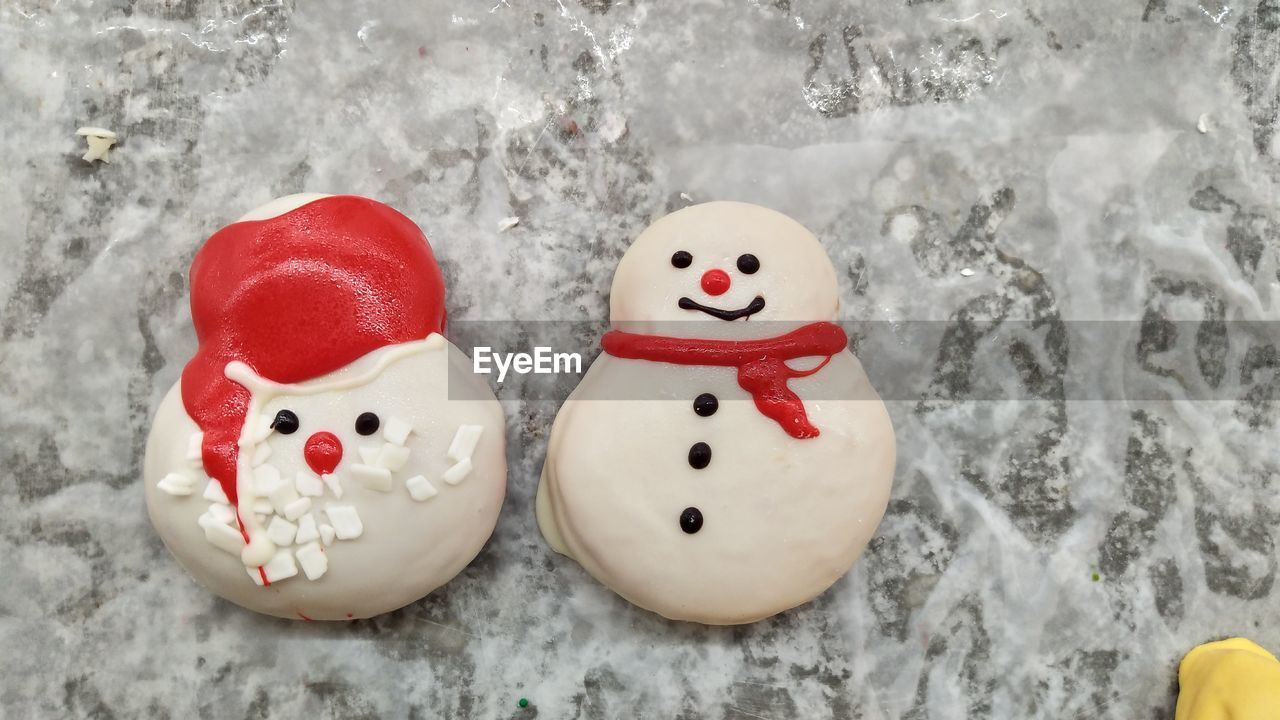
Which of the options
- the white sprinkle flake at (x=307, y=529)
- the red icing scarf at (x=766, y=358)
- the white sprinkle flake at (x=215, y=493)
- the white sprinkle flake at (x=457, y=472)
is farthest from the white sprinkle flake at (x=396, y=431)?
the red icing scarf at (x=766, y=358)

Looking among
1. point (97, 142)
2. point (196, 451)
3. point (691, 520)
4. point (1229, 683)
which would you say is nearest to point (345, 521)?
point (196, 451)

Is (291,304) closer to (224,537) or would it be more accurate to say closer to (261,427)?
(261,427)

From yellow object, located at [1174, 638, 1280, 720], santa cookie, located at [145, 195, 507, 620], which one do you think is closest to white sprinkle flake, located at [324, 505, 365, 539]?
santa cookie, located at [145, 195, 507, 620]

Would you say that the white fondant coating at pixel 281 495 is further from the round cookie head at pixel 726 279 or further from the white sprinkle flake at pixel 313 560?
the round cookie head at pixel 726 279

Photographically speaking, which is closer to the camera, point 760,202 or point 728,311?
point 728,311

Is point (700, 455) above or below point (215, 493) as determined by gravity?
above

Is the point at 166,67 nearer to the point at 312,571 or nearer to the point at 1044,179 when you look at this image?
the point at 312,571

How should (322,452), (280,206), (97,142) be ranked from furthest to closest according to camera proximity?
(97,142), (280,206), (322,452)

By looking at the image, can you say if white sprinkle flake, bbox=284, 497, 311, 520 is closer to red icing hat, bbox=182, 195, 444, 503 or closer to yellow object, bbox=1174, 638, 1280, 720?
red icing hat, bbox=182, 195, 444, 503
